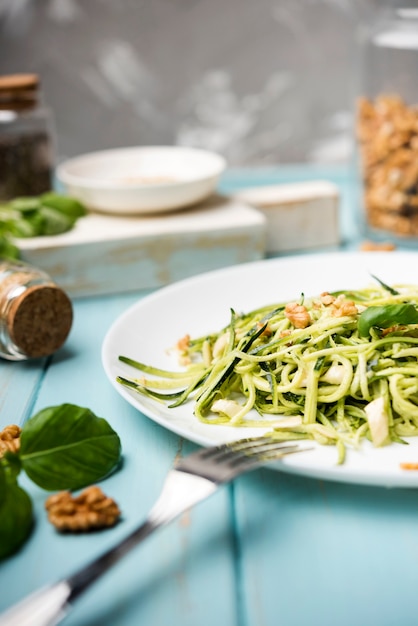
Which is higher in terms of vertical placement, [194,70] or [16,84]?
[16,84]

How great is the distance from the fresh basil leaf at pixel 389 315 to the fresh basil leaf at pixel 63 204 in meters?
1.17

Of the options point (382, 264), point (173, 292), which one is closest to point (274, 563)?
point (173, 292)

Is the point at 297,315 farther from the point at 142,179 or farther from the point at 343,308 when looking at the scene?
the point at 142,179

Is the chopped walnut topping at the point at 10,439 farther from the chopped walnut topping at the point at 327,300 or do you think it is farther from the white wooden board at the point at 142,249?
the white wooden board at the point at 142,249

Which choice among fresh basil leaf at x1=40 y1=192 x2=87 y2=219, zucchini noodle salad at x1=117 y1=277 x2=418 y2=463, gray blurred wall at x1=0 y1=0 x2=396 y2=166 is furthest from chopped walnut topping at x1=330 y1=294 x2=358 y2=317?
gray blurred wall at x1=0 y1=0 x2=396 y2=166

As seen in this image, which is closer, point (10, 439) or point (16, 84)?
point (10, 439)

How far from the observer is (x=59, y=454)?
1132 mm

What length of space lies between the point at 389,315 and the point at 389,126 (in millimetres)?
1153

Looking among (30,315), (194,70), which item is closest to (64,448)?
(30,315)

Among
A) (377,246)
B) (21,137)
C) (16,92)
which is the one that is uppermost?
(16,92)

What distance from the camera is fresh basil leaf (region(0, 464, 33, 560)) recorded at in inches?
39.8

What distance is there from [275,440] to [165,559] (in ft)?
0.78

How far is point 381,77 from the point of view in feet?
7.91

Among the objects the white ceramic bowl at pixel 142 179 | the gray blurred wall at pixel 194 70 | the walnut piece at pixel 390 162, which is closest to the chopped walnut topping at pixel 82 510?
the white ceramic bowl at pixel 142 179
